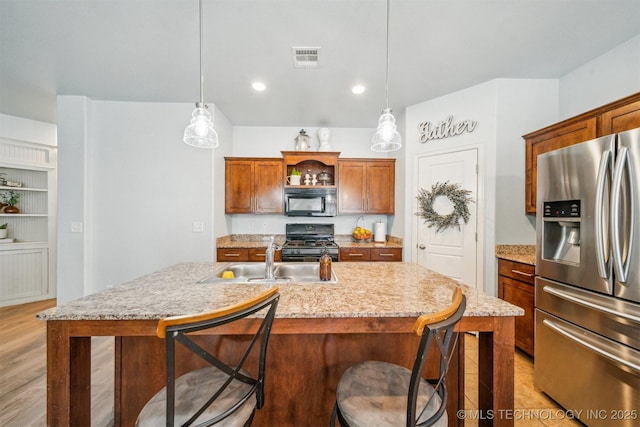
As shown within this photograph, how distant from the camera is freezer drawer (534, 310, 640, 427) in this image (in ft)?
4.30

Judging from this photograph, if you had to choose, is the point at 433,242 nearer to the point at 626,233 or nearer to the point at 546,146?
the point at 546,146

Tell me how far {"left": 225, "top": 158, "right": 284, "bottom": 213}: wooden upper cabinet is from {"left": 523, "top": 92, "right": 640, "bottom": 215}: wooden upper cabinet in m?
3.00

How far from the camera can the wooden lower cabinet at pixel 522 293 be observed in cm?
215

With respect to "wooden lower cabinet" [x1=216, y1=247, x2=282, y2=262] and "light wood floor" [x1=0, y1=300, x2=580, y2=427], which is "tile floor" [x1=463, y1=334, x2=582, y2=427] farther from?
"wooden lower cabinet" [x1=216, y1=247, x2=282, y2=262]

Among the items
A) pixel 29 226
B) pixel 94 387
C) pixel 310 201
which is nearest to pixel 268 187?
pixel 310 201

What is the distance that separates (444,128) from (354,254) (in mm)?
1963

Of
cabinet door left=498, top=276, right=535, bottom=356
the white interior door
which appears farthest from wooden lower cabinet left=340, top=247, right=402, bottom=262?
cabinet door left=498, top=276, right=535, bottom=356

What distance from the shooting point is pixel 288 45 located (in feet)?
7.02

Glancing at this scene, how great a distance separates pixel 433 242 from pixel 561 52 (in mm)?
2168

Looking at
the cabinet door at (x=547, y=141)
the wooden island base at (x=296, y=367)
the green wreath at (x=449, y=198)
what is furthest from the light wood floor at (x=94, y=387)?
the cabinet door at (x=547, y=141)

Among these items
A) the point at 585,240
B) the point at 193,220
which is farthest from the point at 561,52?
the point at 193,220

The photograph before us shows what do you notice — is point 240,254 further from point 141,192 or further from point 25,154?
point 25,154

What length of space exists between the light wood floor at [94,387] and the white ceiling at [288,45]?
2.74 m

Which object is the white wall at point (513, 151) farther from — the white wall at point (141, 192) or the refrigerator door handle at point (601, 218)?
the white wall at point (141, 192)
